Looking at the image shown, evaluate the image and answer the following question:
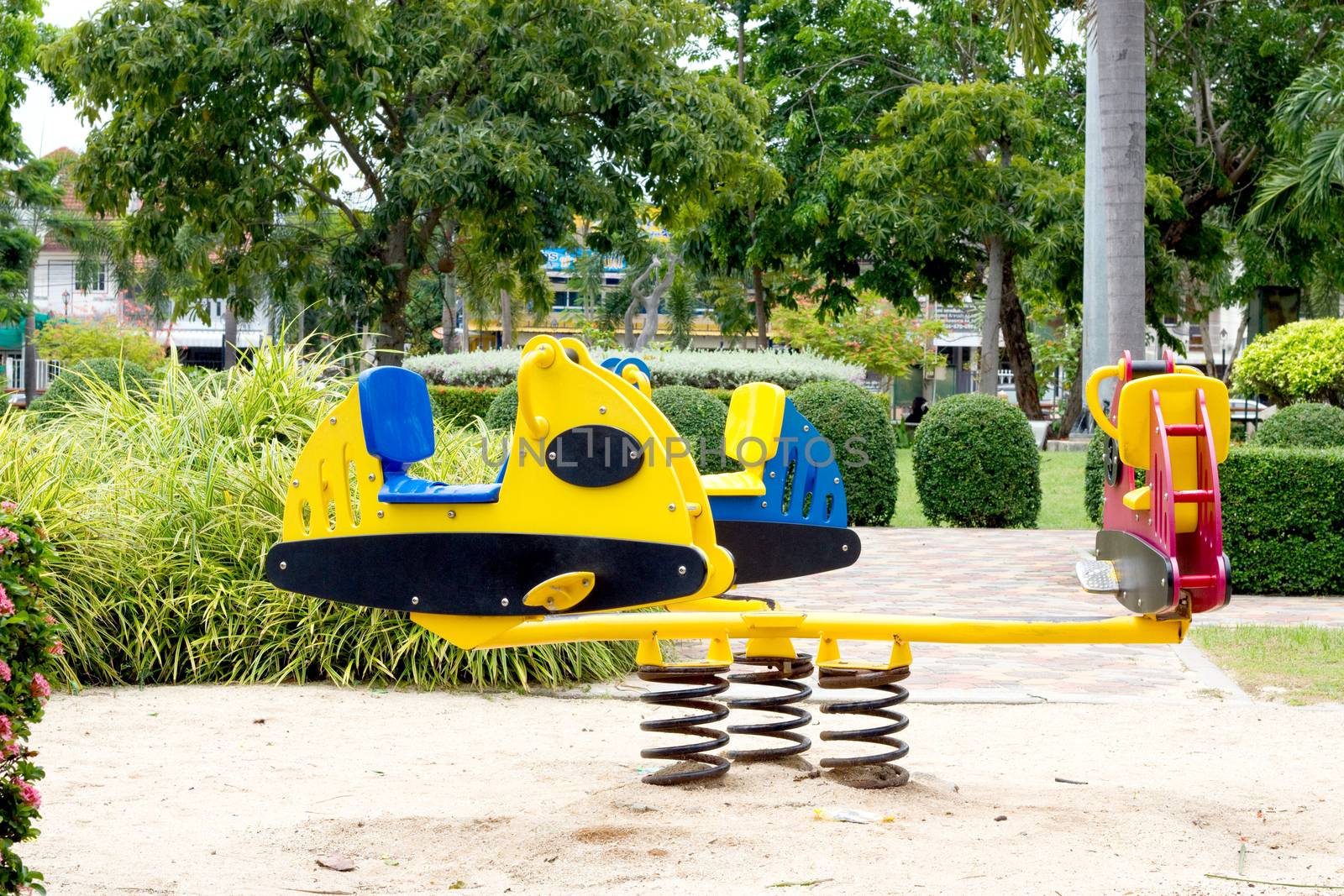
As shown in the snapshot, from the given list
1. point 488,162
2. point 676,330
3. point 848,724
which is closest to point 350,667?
point 848,724

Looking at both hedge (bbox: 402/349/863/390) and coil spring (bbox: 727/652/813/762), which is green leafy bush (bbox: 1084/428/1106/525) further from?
coil spring (bbox: 727/652/813/762)

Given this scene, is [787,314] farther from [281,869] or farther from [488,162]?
[281,869]

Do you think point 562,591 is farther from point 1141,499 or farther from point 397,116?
point 397,116

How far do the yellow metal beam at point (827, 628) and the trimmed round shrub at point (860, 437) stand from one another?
8529 mm

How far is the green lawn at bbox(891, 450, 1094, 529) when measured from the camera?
13.8 metres

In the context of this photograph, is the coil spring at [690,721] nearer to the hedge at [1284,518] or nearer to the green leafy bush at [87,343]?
the hedge at [1284,518]

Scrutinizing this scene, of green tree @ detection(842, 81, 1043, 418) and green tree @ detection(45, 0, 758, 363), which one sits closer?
green tree @ detection(45, 0, 758, 363)

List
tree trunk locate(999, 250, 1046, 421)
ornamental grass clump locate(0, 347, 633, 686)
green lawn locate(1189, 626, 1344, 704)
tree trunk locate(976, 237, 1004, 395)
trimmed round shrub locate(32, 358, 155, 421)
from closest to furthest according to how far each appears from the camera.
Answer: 1. green lawn locate(1189, 626, 1344, 704)
2. ornamental grass clump locate(0, 347, 633, 686)
3. trimmed round shrub locate(32, 358, 155, 421)
4. tree trunk locate(976, 237, 1004, 395)
5. tree trunk locate(999, 250, 1046, 421)

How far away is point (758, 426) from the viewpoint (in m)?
5.00

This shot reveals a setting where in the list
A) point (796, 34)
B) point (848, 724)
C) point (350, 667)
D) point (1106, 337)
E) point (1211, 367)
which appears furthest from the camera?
point (1211, 367)

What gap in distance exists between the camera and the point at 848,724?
5.68 meters

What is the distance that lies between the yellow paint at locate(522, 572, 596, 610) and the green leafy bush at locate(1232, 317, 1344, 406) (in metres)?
16.0

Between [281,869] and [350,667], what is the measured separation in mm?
2672

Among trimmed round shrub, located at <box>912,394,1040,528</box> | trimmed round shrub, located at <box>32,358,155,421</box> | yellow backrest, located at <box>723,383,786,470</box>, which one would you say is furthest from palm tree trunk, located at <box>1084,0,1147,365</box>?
trimmed round shrub, located at <box>32,358,155,421</box>
